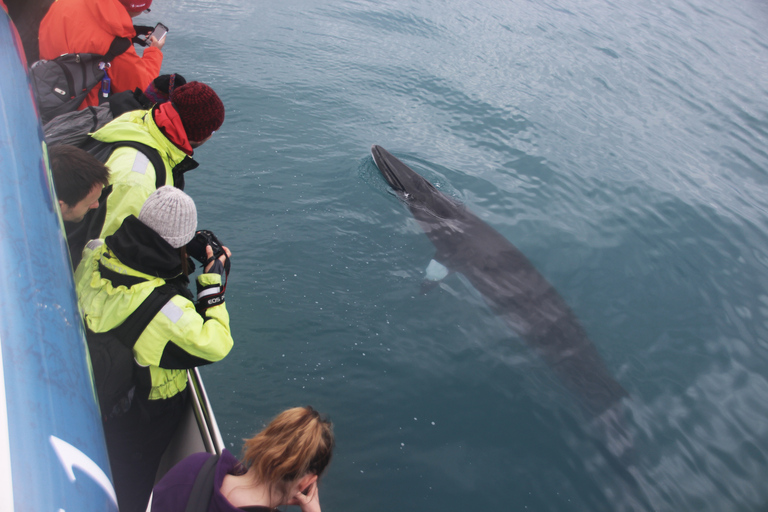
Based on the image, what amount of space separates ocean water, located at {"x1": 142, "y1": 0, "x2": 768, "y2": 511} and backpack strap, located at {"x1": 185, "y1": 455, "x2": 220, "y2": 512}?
2195mm

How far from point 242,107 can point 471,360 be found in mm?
6542

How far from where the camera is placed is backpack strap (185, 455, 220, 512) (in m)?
1.92

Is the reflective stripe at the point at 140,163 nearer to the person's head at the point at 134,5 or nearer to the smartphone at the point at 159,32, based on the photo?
the person's head at the point at 134,5

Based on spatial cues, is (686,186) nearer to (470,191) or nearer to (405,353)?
(470,191)

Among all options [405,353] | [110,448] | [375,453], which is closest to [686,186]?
[405,353]

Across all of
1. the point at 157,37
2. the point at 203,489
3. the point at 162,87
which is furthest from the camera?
the point at 157,37

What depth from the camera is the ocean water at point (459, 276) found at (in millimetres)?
4625

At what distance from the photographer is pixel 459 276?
262 inches

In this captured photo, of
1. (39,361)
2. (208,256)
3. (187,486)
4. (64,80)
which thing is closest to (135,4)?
(64,80)

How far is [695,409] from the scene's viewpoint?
554cm

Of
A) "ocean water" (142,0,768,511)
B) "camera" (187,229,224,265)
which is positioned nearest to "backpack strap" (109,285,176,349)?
"camera" (187,229,224,265)

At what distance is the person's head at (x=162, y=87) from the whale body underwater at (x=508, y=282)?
3.81 m

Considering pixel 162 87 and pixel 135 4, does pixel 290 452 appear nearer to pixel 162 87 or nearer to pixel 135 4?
pixel 162 87

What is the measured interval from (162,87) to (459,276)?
172 inches
